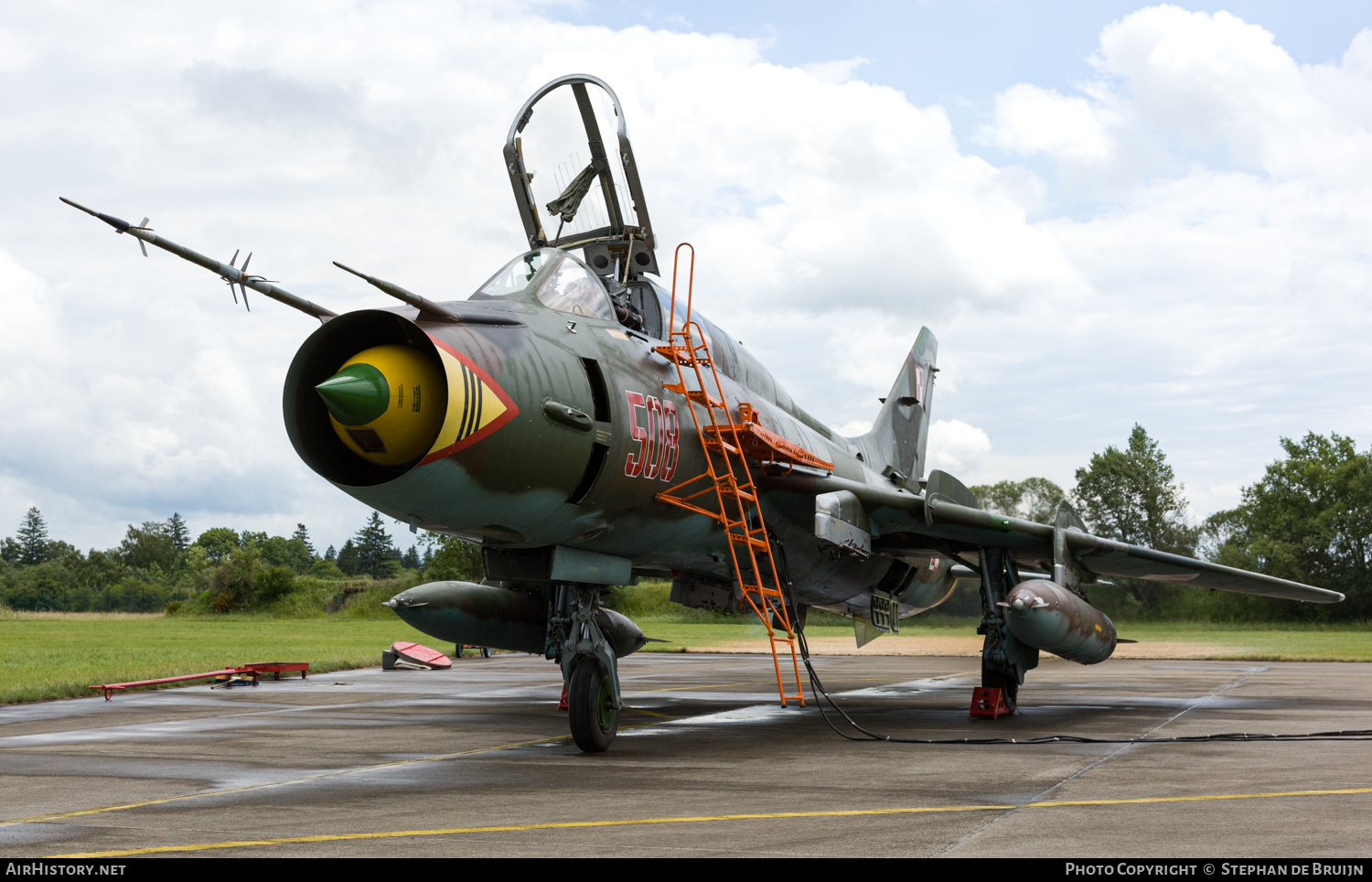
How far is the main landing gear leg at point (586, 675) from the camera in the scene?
8719mm

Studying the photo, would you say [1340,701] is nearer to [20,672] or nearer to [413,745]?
[413,745]

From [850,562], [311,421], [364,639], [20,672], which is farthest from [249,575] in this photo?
[311,421]

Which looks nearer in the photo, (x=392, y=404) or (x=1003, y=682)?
(x=392, y=404)

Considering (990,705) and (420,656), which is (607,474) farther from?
(420,656)

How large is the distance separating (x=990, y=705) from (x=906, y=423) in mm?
6670

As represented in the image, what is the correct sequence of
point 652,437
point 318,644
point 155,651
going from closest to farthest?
point 652,437
point 155,651
point 318,644

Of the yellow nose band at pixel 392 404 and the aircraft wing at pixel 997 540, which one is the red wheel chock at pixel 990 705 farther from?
the yellow nose band at pixel 392 404

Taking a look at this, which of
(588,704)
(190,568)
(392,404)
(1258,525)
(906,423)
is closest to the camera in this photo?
(392,404)

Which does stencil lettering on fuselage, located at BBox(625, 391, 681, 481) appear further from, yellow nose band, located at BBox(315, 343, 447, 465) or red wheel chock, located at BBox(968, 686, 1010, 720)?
red wheel chock, located at BBox(968, 686, 1010, 720)

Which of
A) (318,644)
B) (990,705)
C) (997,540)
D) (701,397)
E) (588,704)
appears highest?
(701,397)

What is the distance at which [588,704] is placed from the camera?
8.70m

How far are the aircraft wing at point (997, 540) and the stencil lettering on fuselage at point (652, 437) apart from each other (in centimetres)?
215

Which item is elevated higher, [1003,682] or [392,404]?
[392,404]

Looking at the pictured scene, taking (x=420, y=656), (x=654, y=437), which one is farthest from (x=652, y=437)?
(x=420, y=656)
